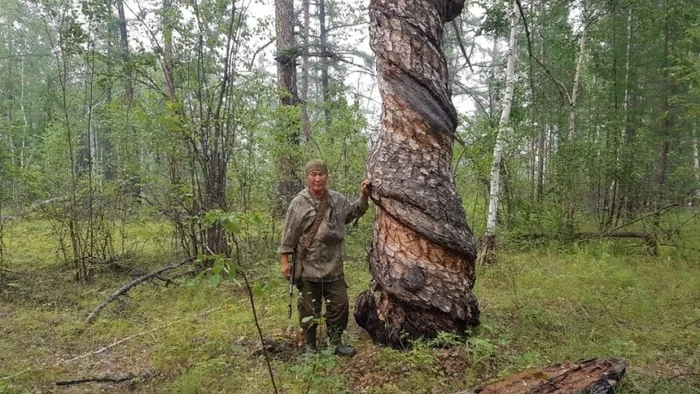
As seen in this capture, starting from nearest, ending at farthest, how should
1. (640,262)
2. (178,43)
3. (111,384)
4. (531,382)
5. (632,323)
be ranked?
(531,382) < (111,384) < (632,323) < (178,43) < (640,262)

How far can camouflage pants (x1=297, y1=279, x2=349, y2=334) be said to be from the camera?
400 cm

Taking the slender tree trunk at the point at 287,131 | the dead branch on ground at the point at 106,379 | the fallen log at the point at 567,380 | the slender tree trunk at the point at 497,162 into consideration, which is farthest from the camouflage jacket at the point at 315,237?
the slender tree trunk at the point at 497,162

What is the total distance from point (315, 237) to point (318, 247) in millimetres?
91

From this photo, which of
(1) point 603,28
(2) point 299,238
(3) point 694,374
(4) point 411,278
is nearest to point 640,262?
(3) point 694,374

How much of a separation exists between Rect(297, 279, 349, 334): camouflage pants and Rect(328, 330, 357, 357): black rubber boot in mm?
32

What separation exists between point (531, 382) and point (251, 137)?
4.89 metres

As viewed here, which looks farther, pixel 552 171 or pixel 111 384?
pixel 552 171

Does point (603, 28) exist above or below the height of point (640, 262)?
above

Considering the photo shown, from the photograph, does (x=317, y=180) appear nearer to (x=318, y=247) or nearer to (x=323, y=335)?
(x=318, y=247)

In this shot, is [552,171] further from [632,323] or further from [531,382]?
[531,382]

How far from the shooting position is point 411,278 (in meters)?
3.64

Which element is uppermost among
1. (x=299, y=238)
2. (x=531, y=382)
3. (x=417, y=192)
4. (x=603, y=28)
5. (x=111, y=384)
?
(x=603, y=28)

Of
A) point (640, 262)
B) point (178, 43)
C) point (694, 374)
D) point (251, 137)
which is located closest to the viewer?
point (694, 374)

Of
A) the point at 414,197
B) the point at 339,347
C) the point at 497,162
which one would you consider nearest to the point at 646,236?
the point at 497,162
